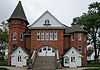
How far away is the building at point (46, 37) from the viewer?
31.0 meters

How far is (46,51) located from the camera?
30.9m

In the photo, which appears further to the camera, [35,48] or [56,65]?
[35,48]

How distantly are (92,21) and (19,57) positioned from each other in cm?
2161

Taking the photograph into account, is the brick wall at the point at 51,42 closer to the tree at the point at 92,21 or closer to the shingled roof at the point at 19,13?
the shingled roof at the point at 19,13

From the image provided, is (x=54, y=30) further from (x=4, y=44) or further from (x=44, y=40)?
(x=4, y=44)

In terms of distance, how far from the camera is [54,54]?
30.7 m

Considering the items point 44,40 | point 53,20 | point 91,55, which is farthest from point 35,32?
point 91,55

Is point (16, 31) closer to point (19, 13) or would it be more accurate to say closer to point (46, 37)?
point (19, 13)

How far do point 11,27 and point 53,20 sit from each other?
358 inches

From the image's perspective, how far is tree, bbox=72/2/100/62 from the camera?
39.4 meters

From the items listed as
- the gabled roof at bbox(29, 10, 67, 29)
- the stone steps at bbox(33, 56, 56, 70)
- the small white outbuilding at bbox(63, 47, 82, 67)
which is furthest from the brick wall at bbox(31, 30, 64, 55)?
the stone steps at bbox(33, 56, 56, 70)

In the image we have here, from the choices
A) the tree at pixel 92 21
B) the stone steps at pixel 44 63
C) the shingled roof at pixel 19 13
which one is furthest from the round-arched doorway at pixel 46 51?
the tree at pixel 92 21

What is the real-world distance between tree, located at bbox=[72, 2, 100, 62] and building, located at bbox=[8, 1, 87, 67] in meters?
8.02

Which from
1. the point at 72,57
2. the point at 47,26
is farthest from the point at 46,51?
the point at 72,57
